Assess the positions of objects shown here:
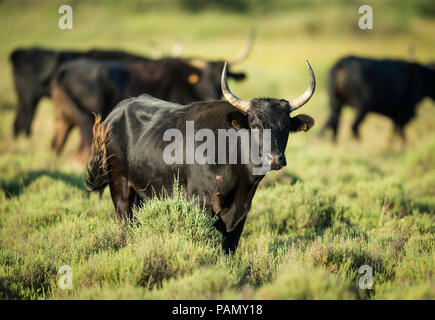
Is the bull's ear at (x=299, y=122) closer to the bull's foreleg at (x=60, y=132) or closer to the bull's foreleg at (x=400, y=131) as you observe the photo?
the bull's foreleg at (x=60, y=132)

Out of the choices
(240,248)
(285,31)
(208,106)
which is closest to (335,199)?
(240,248)

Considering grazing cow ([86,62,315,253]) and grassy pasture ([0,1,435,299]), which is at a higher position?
grazing cow ([86,62,315,253])

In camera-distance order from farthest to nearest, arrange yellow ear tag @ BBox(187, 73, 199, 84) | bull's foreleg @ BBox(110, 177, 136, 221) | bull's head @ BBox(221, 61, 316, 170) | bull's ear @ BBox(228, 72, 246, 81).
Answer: bull's ear @ BBox(228, 72, 246, 81), yellow ear tag @ BBox(187, 73, 199, 84), bull's foreleg @ BBox(110, 177, 136, 221), bull's head @ BBox(221, 61, 316, 170)

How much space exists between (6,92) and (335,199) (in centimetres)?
1674

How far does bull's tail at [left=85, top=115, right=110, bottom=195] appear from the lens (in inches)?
234

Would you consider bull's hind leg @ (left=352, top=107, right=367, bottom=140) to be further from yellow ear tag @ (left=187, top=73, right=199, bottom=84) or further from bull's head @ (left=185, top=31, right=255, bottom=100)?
yellow ear tag @ (left=187, top=73, right=199, bottom=84)

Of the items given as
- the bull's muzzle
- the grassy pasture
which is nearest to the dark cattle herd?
the bull's muzzle

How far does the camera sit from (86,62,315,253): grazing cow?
507 cm

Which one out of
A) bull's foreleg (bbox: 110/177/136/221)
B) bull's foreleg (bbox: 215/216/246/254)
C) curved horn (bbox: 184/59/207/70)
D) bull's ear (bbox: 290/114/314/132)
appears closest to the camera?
bull's foreleg (bbox: 215/216/246/254)

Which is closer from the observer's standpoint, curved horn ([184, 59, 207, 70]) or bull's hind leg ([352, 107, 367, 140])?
curved horn ([184, 59, 207, 70])

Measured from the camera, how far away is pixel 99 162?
598cm

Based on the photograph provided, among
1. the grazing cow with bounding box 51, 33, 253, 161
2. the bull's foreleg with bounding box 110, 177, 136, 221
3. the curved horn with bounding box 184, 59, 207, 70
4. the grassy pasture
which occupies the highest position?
the curved horn with bounding box 184, 59, 207, 70

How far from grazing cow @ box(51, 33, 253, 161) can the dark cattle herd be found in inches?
0.8

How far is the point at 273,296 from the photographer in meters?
3.95
